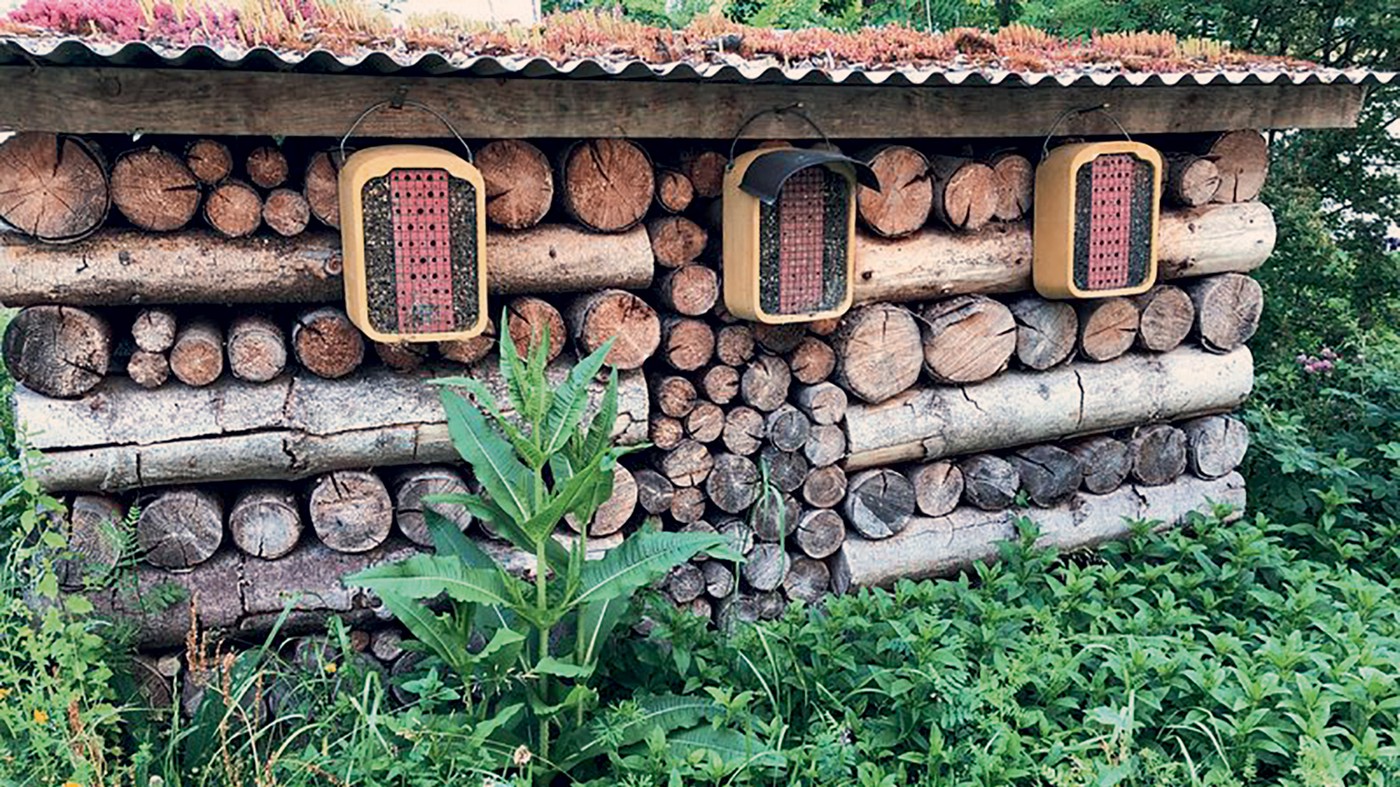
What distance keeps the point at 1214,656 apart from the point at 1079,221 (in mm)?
1749

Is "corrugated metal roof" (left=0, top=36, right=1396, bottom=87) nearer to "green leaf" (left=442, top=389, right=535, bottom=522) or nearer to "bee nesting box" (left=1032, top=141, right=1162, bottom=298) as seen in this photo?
"bee nesting box" (left=1032, top=141, right=1162, bottom=298)

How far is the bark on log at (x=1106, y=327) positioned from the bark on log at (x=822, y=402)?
1.25 meters

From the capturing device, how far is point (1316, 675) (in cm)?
379

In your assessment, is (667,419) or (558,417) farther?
(667,419)

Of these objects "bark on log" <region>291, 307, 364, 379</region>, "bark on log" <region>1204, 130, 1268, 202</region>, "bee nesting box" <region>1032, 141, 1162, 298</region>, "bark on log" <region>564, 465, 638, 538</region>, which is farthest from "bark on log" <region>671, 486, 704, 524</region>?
"bark on log" <region>1204, 130, 1268, 202</region>

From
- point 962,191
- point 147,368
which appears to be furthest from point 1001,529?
point 147,368

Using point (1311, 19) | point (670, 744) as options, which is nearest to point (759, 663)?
point (670, 744)

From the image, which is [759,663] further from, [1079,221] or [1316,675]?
[1079,221]

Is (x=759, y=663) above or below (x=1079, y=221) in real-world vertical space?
below

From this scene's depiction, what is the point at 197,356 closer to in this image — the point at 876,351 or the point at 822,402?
the point at 822,402

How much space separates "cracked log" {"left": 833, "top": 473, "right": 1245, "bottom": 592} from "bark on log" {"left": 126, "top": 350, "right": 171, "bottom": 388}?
2.57 meters

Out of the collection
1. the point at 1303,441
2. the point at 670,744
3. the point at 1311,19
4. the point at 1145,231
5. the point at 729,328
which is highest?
the point at 1311,19

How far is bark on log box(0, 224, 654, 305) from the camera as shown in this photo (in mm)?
3488

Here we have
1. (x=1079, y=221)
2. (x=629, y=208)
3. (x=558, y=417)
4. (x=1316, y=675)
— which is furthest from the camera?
(x=1079, y=221)
